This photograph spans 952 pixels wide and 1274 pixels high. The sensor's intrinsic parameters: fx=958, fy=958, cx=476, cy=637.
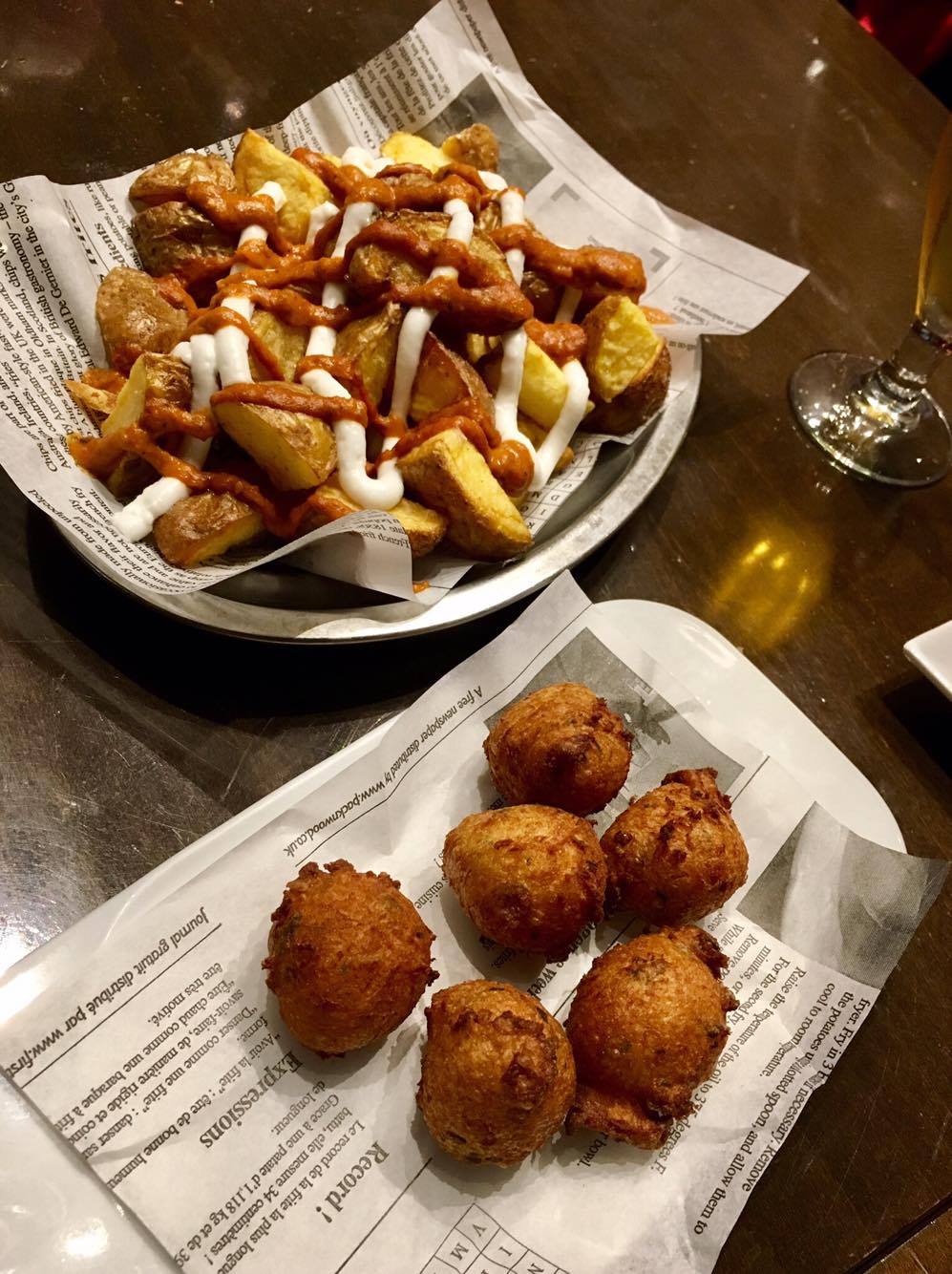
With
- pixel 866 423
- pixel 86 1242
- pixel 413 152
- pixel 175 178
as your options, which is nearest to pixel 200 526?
pixel 175 178

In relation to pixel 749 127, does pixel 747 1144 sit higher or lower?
lower

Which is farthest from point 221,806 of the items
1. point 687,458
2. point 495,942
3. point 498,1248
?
point 687,458

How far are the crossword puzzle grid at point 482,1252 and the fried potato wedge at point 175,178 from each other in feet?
4.52

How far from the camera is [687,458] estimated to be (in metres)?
1.64

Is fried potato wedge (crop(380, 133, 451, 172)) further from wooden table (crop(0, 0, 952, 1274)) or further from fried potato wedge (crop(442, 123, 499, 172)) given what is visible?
wooden table (crop(0, 0, 952, 1274))

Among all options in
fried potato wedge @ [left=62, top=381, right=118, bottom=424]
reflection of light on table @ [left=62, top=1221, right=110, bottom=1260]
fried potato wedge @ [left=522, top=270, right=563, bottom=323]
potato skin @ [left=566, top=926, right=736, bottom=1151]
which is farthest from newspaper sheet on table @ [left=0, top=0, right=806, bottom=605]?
reflection of light on table @ [left=62, top=1221, right=110, bottom=1260]

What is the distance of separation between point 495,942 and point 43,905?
458 mm

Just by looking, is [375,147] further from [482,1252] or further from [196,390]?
[482,1252]

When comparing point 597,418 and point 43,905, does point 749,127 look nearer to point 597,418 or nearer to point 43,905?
point 597,418

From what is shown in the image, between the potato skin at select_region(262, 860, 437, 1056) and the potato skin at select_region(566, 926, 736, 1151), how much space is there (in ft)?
0.56

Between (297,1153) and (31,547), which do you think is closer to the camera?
(297,1153)

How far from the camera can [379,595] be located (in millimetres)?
1225

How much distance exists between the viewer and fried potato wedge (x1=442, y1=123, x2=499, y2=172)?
1.66 meters

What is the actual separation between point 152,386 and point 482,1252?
0.99m
